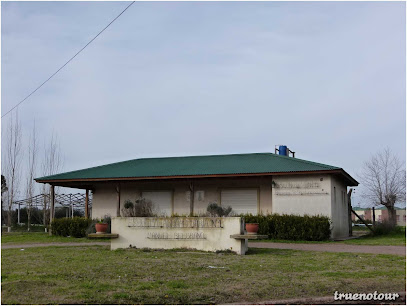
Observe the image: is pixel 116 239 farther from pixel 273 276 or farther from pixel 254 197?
pixel 254 197

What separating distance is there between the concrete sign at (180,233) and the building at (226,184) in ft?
25.0

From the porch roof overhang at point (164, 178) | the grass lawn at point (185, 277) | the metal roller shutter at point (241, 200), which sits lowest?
the grass lawn at point (185, 277)

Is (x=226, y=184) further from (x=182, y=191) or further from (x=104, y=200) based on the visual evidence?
(x=104, y=200)

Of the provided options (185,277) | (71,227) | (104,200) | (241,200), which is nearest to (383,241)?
(241,200)

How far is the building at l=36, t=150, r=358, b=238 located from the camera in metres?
23.6

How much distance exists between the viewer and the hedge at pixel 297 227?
72.7 ft

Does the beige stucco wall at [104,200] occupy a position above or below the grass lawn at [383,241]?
above

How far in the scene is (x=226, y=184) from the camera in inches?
1034

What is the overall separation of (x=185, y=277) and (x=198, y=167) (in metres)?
17.3

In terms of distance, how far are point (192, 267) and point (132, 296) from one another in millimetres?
3235

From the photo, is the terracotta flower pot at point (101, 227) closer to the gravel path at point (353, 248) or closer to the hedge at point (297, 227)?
the gravel path at point (353, 248)

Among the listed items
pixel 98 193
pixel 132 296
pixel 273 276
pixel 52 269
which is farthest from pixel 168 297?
pixel 98 193

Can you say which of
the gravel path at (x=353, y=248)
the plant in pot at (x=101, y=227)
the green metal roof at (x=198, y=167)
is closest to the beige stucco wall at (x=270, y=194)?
the green metal roof at (x=198, y=167)

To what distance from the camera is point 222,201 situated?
26234 mm
